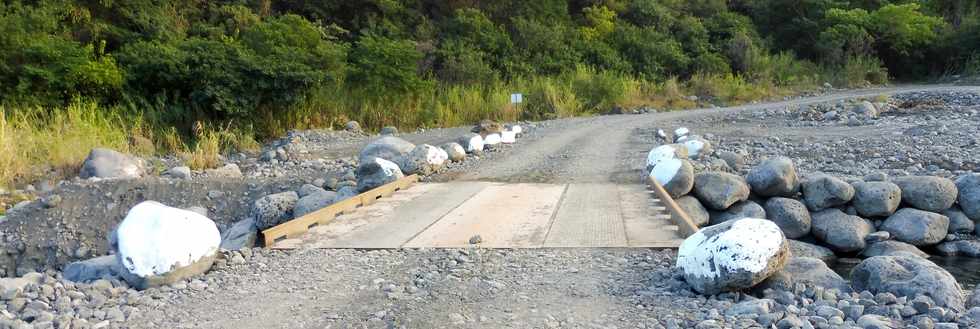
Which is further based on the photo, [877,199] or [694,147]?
[694,147]

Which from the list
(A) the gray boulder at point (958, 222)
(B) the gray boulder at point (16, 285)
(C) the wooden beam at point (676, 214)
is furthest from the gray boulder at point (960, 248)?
(B) the gray boulder at point (16, 285)

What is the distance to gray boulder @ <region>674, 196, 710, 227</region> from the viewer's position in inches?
299

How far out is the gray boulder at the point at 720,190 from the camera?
7945 millimetres

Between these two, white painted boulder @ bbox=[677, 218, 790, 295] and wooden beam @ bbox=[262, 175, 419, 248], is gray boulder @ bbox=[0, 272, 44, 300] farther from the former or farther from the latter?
white painted boulder @ bbox=[677, 218, 790, 295]

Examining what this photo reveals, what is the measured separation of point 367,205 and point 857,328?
4.73 m

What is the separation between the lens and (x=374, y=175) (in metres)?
8.46

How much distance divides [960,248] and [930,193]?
68 cm

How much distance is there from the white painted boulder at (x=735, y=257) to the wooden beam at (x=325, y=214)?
9.72 ft

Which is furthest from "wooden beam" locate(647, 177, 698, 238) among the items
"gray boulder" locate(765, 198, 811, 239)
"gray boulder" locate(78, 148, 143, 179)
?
"gray boulder" locate(78, 148, 143, 179)

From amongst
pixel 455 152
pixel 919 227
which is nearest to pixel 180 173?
pixel 455 152

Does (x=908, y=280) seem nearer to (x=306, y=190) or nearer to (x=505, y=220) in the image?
(x=505, y=220)

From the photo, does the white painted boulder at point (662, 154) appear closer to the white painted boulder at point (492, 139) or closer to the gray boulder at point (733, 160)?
the gray boulder at point (733, 160)

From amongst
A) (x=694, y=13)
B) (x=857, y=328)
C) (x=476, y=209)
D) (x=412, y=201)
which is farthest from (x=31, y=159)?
(x=694, y=13)

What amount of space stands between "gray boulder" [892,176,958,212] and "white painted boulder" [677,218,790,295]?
496 cm
